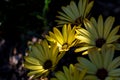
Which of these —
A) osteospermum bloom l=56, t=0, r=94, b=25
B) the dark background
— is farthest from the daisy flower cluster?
the dark background

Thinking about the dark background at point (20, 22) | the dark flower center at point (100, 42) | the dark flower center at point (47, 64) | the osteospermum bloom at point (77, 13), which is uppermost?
the dark background at point (20, 22)

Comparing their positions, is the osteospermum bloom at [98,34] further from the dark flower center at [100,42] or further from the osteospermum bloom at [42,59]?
the osteospermum bloom at [42,59]

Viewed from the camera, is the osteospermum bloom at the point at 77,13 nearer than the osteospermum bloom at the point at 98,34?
No

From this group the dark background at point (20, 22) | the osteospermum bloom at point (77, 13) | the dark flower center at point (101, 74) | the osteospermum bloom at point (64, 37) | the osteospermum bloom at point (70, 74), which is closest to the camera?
the osteospermum bloom at point (70, 74)

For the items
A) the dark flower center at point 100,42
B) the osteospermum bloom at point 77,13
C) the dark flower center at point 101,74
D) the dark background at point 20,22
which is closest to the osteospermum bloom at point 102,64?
the dark flower center at point 101,74

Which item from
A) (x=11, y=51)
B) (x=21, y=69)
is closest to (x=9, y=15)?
(x=11, y=51)

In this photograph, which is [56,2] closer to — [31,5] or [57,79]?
[31,5]
